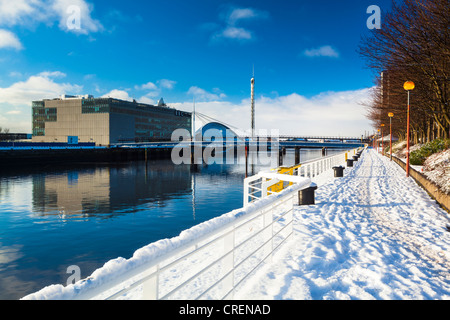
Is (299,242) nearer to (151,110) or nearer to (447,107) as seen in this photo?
(447,107)

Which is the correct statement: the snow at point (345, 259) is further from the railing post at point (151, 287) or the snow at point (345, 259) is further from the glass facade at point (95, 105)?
the glass facade at point (95, 105)

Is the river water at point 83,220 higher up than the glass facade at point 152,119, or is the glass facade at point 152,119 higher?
the glass facade at point 152,119

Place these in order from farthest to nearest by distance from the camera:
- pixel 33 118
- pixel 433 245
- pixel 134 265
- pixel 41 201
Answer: pixel 33 118
pixel 41 201
pixel 433 245
pixel 134 265

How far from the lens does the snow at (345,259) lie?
2683 mm

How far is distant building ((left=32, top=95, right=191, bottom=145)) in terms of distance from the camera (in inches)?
4274

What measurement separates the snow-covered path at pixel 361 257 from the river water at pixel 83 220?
A: 27.5ft

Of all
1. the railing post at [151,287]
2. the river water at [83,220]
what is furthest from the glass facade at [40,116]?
the railing post at [151,287]

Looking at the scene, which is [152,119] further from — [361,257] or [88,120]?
[361,257]

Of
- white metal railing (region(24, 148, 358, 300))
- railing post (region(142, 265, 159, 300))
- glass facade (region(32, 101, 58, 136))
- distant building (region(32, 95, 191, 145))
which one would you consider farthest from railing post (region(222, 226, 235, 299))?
glass facade (region(32, 101, 58, 136))

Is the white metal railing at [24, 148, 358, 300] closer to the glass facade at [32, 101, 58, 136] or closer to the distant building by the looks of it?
the distant building

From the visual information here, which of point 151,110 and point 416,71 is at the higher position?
point 151,110

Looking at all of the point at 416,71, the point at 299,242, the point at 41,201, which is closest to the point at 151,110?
the point at 41,201

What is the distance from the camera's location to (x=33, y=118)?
117 meters
